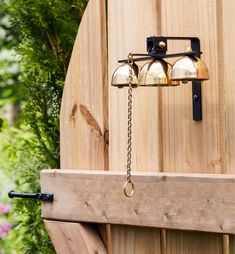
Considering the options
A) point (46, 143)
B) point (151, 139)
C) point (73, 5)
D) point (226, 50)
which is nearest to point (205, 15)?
point (226, 50)

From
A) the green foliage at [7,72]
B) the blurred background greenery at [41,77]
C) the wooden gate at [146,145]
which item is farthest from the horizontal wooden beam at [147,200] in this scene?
the green foliage at [7,72]

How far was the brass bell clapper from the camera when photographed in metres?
2.12

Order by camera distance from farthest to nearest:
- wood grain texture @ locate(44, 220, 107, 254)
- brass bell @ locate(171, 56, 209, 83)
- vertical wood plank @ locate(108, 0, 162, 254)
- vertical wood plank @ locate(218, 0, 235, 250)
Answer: wood grain texture @ locate(44, 220, 107, 254) < vertical wood plank @ locate(108, 0, 162, 254) < vertical wood plank @ locate(218, 0, 235, 250) < brass bell @ locate(171, 56, 209, 83)

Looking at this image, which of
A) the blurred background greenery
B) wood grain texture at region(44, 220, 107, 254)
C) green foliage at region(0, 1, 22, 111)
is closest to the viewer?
wood grain texture at region(44, 220, 107, 254)

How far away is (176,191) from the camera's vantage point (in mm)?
2242

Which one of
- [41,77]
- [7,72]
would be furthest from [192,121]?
[7,72]

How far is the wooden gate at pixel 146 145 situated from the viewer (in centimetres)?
222

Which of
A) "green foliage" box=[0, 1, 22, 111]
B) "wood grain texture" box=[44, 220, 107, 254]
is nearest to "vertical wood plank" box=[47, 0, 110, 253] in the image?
"wood grain texture" box=[44, 220, 107, 254]

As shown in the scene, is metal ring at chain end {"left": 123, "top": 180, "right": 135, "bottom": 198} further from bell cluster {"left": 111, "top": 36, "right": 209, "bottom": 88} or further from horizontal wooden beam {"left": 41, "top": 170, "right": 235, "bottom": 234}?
bell cluster {"left": 111, "top": 36, "right": 209, "bottom": 88}

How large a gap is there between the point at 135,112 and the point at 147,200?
1.06 ft

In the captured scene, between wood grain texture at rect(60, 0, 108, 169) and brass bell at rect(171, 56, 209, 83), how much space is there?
524mm

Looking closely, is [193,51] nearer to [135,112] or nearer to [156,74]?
[156,74]

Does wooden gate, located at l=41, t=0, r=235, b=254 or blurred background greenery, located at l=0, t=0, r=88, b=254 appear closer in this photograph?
wooden gate, located at l=41, t=0, r=235, b=254

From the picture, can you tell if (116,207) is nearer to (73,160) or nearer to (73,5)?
(73,160)
